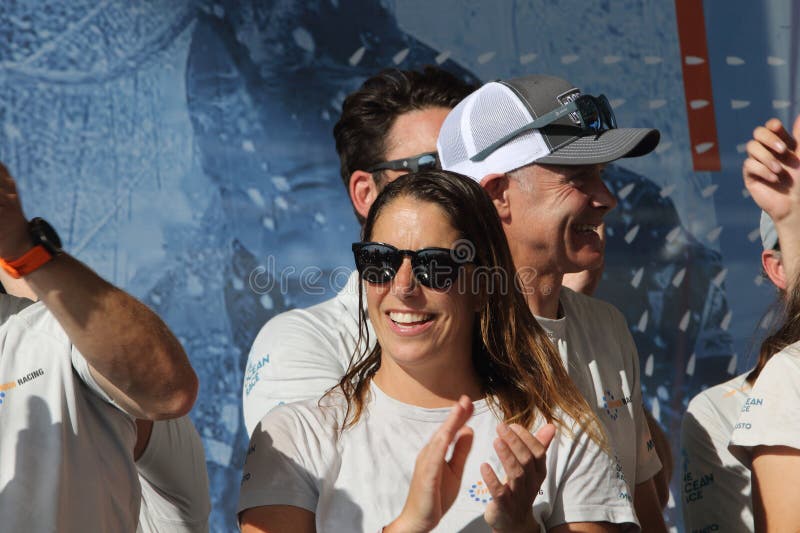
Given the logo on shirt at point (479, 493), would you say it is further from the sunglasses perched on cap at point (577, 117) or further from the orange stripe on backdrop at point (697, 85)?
the orange stripe on backdrop at point (697, 85)

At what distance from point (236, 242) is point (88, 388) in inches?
50.4

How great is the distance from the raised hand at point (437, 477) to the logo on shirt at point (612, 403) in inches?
26.8

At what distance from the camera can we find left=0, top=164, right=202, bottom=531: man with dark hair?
1.44 meters

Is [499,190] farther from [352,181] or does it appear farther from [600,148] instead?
[352,181]

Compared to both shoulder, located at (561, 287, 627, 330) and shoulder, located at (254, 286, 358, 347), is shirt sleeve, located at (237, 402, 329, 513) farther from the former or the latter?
shoulder, located at (561, 287, 627, 330)

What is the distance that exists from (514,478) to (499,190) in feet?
2.91

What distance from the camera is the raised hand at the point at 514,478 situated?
4.91ft

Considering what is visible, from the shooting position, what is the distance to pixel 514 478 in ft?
4.94

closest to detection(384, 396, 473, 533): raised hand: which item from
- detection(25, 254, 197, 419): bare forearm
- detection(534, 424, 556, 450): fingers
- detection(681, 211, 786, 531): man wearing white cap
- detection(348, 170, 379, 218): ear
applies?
detection(534, 424, 556, 450): fingers

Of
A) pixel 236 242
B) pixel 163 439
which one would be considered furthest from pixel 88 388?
pixel 236 242

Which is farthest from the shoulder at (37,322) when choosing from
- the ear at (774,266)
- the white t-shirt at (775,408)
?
the ear at (774,266)

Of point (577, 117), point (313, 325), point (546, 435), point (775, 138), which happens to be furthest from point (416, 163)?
point (546, 435)

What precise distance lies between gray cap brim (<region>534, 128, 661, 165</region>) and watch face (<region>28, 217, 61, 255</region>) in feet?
3.74

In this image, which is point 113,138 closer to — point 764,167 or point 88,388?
point 88,388
